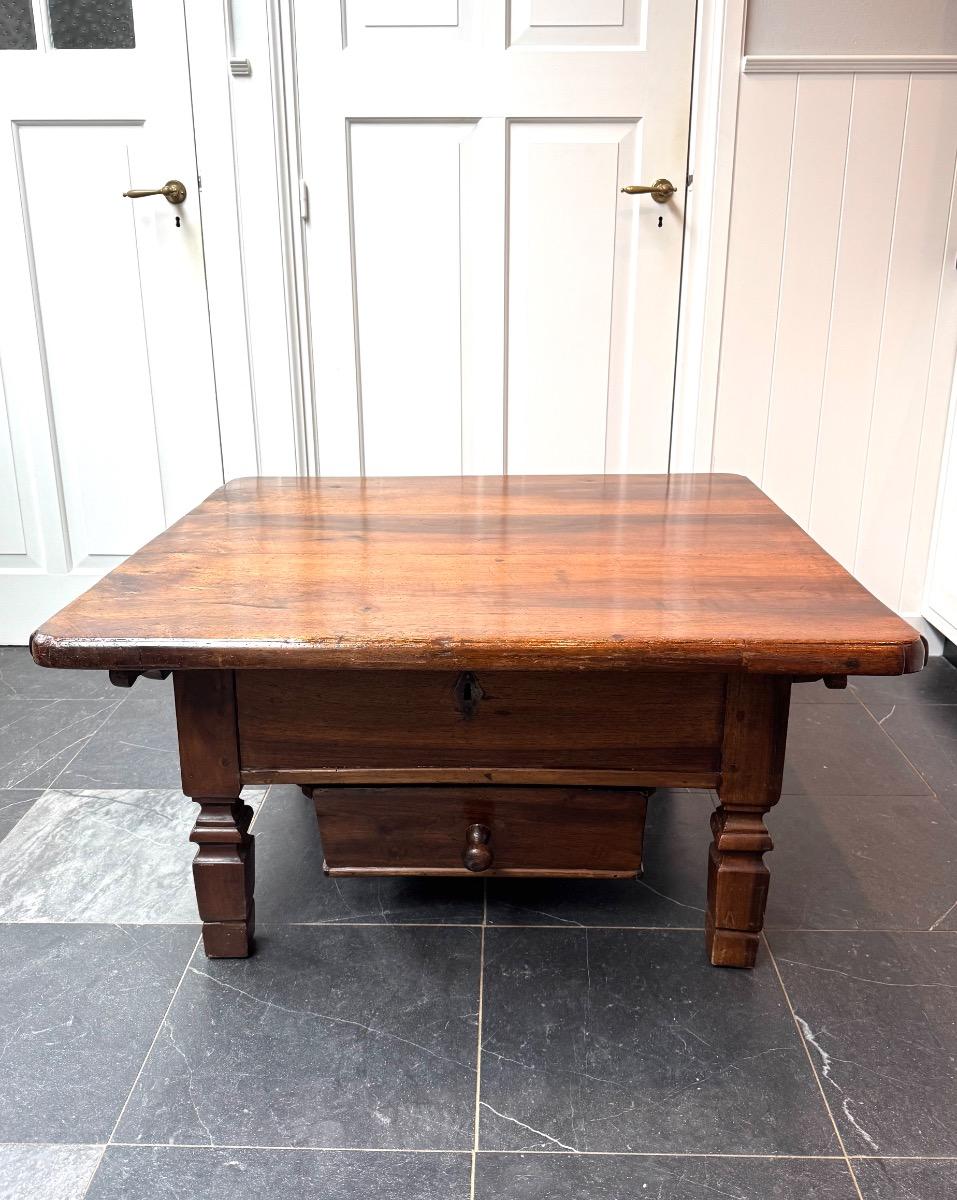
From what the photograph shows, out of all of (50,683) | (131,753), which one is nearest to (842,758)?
(131,753)

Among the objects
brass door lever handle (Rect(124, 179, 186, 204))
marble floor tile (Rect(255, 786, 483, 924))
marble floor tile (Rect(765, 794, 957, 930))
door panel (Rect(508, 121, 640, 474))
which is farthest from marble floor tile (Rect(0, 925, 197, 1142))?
brass door lever handle (Rect(124, 179, 186, 204))

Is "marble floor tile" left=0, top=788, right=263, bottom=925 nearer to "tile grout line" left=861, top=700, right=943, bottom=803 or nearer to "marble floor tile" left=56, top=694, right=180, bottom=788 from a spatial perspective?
"marble floor tile" left=56, top=694, right=180, bottom=788

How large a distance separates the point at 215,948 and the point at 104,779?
603mm

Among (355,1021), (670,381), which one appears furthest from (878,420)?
(355,1021)

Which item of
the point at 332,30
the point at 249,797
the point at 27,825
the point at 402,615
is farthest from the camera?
the point at 332,30

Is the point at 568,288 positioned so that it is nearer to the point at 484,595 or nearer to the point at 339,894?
the point at 484,595

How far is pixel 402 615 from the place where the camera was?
0.95m

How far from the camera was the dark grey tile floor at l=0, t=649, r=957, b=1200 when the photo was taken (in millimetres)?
886

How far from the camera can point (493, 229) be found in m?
2.09

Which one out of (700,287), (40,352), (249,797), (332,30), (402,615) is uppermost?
(332,30)

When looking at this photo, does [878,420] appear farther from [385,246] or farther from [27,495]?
[27,495]

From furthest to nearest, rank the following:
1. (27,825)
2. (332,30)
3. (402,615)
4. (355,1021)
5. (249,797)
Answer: (332,30)
(249,797)
(27,825)
(355,1021)
(402,615)

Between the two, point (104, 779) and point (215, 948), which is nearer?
point (215, 948)

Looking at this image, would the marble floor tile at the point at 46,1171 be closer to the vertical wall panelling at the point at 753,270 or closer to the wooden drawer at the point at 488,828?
the wooden drawer at the point at 488,828
